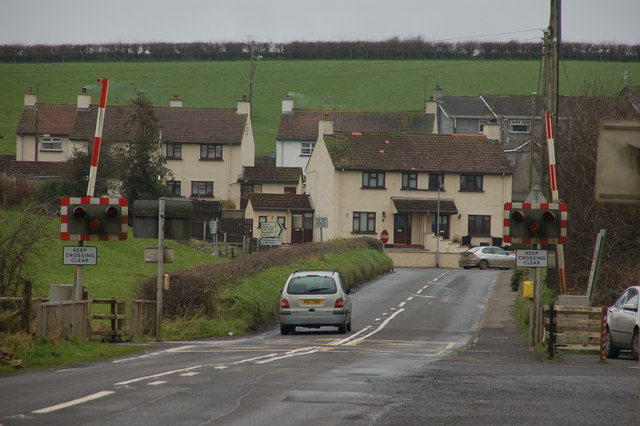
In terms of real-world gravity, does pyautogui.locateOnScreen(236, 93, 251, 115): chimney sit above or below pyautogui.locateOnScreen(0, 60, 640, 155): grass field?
below

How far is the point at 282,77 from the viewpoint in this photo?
419ft

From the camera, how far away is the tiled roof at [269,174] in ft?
280

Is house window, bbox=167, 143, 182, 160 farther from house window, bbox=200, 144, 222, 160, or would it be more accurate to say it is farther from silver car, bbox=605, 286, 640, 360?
silver car, bbox=605, 286, 640, 360

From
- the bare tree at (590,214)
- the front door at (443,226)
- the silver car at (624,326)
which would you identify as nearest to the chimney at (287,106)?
the front door at (443,226)

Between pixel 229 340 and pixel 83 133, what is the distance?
6433 centimetres

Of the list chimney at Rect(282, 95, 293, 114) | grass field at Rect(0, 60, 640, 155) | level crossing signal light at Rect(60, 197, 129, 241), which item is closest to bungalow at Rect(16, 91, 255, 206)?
chimney at Rect(282, 95, 293, 114)

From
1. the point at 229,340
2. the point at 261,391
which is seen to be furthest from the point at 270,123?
the point at 261,391

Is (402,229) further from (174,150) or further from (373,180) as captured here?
(174,150)

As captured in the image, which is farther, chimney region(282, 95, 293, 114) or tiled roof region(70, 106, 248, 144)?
chimney region(282, 95, 293, 114)

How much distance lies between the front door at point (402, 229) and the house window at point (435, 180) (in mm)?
2854

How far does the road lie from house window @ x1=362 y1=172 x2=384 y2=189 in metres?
48.5

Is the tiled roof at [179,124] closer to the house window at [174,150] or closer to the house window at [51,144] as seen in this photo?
the house window at [174,150]

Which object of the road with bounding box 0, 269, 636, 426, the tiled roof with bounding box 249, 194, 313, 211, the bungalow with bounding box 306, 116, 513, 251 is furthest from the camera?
the tiled roof with bounding box 249, 194, 313, 211

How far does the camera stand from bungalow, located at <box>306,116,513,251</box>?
72750 mm
